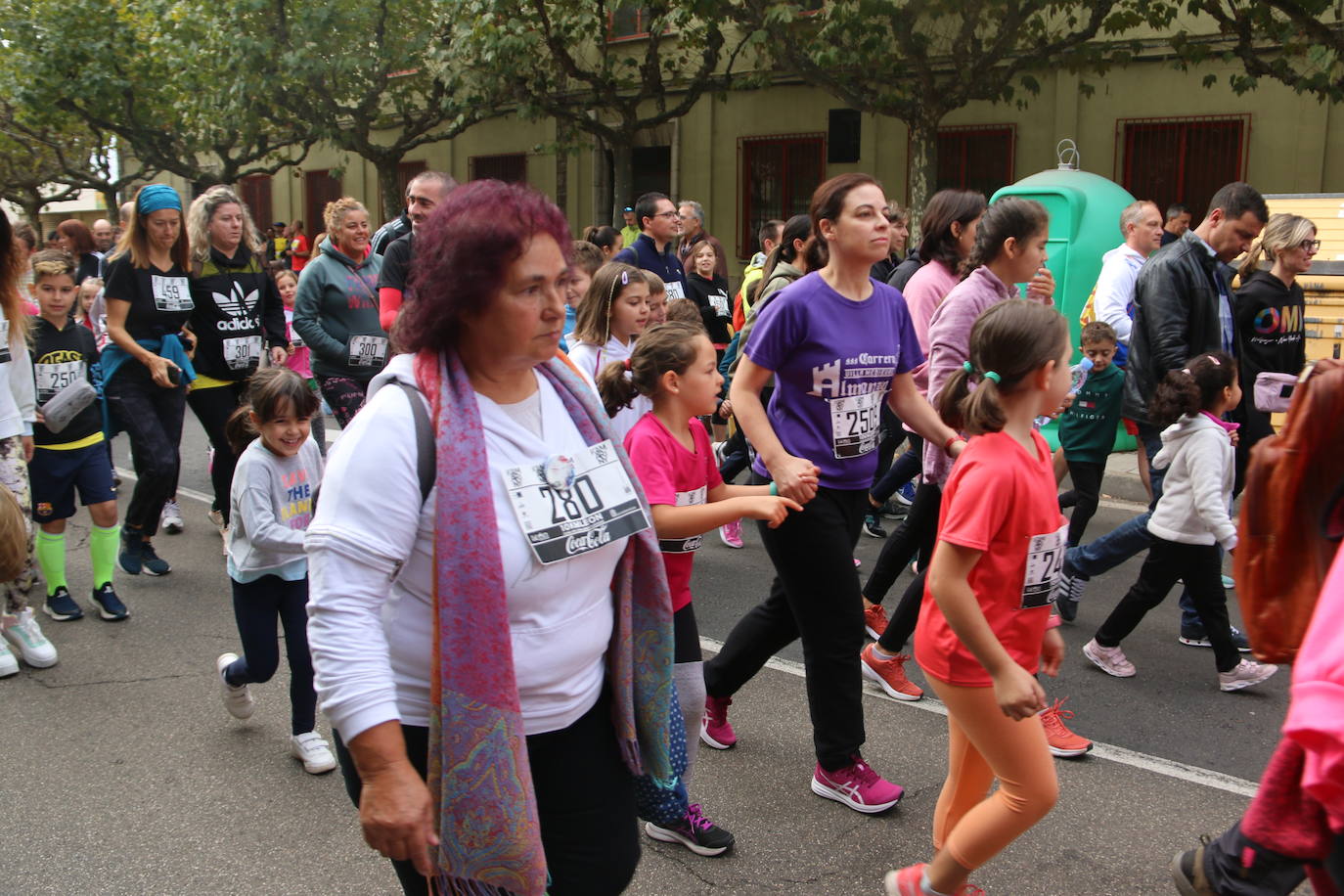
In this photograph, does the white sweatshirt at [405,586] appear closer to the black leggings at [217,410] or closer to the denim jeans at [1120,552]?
the denim jeans at [1120,552]

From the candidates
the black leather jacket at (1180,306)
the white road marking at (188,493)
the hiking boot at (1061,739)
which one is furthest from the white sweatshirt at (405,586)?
the white road marking at (188,493)

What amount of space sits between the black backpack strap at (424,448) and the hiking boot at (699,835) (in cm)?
186

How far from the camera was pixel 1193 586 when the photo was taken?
15.8 ft

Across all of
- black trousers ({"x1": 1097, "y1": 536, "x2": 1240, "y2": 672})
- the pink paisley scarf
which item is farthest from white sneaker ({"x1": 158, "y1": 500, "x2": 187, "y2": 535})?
the pink paisley scarf

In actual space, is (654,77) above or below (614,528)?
above

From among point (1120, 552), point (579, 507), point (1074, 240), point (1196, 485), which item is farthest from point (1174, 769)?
point (1074, 240)

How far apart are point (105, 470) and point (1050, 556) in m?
4.67

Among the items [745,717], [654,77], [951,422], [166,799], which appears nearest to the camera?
[951,422]

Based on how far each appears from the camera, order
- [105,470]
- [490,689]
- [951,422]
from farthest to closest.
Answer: [105,470] → [951,422] → [490,689]

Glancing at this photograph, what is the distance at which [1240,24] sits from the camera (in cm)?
1184

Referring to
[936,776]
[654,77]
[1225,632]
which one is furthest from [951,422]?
[654,77]

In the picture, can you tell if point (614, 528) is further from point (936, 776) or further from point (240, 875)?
point (936, 776)

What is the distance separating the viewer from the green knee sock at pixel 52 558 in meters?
5.66

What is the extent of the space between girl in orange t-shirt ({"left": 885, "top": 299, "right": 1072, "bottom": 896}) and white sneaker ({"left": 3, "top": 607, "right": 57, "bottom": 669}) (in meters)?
3.84
